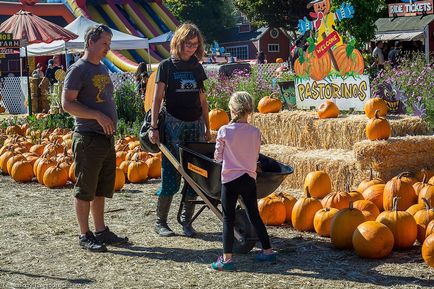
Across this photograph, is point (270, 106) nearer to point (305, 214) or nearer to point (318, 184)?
point (318, 184)

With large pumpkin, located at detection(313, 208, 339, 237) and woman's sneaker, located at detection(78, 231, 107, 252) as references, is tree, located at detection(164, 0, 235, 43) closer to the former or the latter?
large pumpkin, located at detection(313, 208, 339, 237)

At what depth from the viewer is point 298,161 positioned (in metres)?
8.06

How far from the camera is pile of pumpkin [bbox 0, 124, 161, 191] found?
8875mm

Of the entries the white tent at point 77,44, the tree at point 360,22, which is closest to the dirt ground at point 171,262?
the tree at point 360,22

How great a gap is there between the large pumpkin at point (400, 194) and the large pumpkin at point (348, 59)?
2802mm

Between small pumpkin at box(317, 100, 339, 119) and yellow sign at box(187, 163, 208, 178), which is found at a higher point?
small pumpkin at box(317, 100, 339, 119)

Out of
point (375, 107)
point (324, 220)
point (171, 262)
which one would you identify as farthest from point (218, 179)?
point (375, 107)

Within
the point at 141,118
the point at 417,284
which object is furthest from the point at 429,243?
the point at 141,118

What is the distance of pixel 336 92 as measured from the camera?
9273 mm

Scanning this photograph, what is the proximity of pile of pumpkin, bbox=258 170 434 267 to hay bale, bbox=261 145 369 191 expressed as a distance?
269 millimetres

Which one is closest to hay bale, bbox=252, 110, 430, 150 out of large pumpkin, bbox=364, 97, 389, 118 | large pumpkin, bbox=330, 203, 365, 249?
large pumpkin, bbox=364, 97, 389, 118

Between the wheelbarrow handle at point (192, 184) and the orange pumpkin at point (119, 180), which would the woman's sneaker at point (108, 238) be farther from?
the orange pumpkin at point (119, 180)

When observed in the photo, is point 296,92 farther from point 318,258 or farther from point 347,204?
point 318,258

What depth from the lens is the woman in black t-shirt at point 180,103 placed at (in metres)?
6.01
